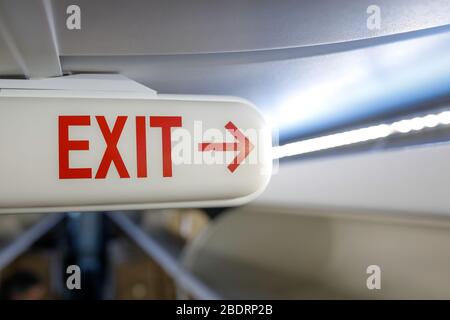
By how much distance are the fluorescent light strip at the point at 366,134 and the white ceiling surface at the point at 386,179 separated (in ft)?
0.12

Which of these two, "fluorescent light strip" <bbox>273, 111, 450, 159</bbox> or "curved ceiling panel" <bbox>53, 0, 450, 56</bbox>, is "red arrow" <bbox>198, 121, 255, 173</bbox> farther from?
"curved ceiling panel" <bbox>53, 0, 450, 56</bbox>

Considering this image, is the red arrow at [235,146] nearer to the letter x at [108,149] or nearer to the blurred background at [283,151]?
the blurred background at [283,151]

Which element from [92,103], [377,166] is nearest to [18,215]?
[92,103]

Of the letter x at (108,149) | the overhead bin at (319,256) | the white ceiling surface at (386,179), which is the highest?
the letter x at (108,149)

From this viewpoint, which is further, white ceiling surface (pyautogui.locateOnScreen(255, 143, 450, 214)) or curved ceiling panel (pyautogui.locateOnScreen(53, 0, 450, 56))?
white ceiling surface (pyautogui.locateOnScreen(255, 143, 450, 214))

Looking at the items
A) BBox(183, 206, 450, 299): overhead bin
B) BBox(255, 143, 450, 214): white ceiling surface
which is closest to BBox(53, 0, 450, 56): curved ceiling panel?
BBox(255, 143, 450, 214): white ceiling surface

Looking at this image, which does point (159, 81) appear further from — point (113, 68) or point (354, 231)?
point (354, 231)

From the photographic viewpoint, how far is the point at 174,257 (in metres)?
1.22

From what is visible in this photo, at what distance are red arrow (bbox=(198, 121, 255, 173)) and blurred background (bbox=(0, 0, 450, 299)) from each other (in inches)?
3.1

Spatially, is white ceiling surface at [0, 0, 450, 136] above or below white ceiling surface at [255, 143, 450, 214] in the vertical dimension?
above

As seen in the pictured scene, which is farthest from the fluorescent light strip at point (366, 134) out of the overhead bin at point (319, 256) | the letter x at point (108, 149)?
the letter x at point (108, 149)

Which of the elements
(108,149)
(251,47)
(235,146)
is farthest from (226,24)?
(108,149)

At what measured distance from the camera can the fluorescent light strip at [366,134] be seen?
1286 mm

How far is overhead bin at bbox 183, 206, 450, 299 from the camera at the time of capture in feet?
4.15
